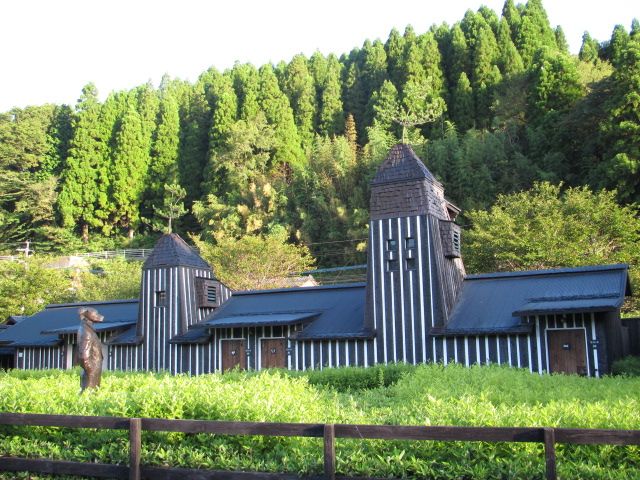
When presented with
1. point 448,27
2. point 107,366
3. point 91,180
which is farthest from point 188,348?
point 448,27

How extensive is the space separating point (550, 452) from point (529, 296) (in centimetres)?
1308

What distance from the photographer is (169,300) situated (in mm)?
24062

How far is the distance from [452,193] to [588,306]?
2557 centimetres

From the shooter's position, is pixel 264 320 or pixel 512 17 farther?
pixel 512 17

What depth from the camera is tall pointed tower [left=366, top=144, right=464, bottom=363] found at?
1872 centimetres

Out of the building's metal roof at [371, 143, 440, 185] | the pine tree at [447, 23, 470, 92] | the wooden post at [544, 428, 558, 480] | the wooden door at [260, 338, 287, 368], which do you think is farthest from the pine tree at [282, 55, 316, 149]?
the wooden post at [544, 428, 558, 480]

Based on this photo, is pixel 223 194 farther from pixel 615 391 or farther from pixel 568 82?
Answer: pixel 615 391

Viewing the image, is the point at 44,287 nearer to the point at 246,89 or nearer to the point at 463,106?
the point at 246,89

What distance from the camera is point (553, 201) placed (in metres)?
28.0

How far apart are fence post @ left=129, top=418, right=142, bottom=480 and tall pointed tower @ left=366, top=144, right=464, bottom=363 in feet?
40.1

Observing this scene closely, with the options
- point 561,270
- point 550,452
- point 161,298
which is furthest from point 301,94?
point 550,452

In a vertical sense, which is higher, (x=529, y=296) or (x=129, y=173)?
(x=129, y=173)

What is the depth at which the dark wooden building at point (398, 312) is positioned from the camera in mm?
16959

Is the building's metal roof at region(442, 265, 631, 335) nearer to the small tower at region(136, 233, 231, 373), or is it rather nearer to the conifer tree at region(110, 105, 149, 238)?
the small tower at region(136, 233, 231, 373)
